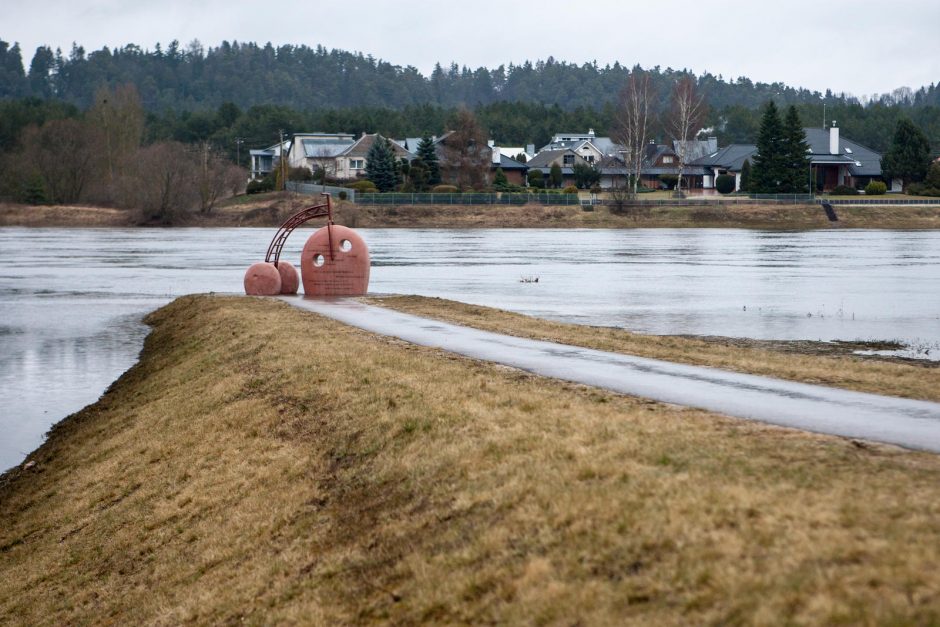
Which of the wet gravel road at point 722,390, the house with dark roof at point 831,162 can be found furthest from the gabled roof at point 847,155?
the wet gravel road at point 722,390

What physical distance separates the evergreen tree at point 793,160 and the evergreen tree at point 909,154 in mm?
13584

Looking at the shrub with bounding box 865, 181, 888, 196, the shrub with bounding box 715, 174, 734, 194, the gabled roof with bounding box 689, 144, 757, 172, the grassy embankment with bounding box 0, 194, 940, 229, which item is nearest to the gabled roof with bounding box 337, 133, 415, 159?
the grassy embankment with bounding box 0, 194, 940, 229

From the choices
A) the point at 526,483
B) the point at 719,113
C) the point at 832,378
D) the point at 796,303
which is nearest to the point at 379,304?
the point at 796,303

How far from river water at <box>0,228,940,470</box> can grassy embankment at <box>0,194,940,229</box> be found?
42.6 ft

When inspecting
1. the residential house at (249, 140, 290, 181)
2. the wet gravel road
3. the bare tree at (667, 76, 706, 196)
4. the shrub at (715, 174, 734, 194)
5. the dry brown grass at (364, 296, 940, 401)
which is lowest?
the dry brown grass at (364, 296, 940, 401)

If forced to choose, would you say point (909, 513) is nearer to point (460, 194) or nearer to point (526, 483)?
point (526, 483)

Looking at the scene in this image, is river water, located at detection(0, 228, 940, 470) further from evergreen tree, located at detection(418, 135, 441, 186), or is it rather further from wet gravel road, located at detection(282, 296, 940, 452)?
evergreen tree, located at detection(418, 135, 441, 186)

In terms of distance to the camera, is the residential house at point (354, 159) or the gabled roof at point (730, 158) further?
the residential house at point (354, 159)

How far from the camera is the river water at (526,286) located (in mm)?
25219

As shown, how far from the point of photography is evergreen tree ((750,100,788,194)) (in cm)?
10325

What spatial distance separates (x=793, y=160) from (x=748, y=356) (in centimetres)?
8949

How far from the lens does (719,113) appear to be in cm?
19775

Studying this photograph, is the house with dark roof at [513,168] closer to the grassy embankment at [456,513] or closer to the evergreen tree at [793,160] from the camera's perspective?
the evergreen tree at [793,160]

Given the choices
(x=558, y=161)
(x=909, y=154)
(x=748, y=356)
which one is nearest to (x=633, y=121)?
(x=558, y=161)
